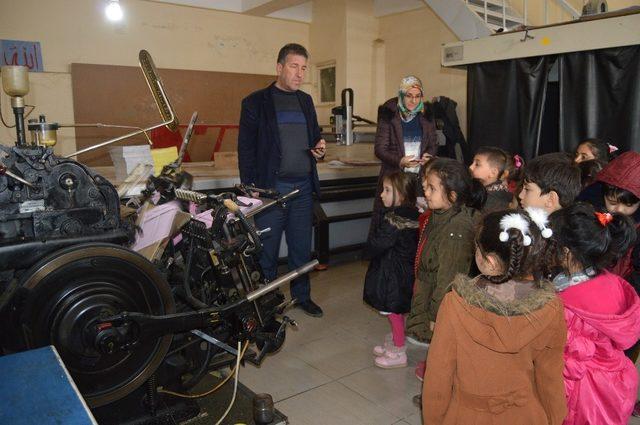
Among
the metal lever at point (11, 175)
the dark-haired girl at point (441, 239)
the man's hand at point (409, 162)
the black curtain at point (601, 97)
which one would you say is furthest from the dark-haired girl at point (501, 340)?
the black curtain at point (601, 97)

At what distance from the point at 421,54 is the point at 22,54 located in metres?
4.43

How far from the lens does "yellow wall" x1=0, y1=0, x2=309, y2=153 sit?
538 centimetres

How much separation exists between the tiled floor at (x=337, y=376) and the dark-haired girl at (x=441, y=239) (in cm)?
32

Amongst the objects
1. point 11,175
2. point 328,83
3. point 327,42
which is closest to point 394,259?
point 11,175

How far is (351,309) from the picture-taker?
11.3ft

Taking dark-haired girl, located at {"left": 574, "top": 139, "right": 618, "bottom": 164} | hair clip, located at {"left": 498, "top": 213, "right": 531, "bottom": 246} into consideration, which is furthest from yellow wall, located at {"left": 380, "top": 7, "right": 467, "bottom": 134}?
hair clip, located at {"left": 498, "top": 213, "right": 531, "bottom": 246}

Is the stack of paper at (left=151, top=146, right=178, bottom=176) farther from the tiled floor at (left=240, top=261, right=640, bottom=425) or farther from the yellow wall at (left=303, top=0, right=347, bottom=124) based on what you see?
the yellow wall at (left=303, top=0, right=347, bottom=124)

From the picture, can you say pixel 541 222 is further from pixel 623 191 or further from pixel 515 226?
pixel 623 191

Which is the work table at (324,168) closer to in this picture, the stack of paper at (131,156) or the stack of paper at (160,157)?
the stack of paper at (131,156)

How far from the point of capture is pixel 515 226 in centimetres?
135

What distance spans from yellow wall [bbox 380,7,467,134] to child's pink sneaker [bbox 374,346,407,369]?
378cm

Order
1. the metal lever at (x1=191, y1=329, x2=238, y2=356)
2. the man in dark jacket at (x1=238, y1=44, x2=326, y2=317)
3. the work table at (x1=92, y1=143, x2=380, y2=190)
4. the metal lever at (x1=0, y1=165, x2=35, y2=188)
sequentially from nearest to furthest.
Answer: the metal lever at (x1=0, y1=165, x2=35, y2=188) → the metal lever at (x1=191, y1=329, x2=238, y2=356) → the man in dark jacket at (x1=238, y1=44, x2=326, y2=317) → the work table at (x1=92, y1=143, x2=380, y2=190)

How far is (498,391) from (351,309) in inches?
81.3

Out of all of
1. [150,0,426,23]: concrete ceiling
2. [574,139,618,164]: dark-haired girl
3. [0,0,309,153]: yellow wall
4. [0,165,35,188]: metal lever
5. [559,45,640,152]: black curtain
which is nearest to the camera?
[0,165,35,188]: metal lever
